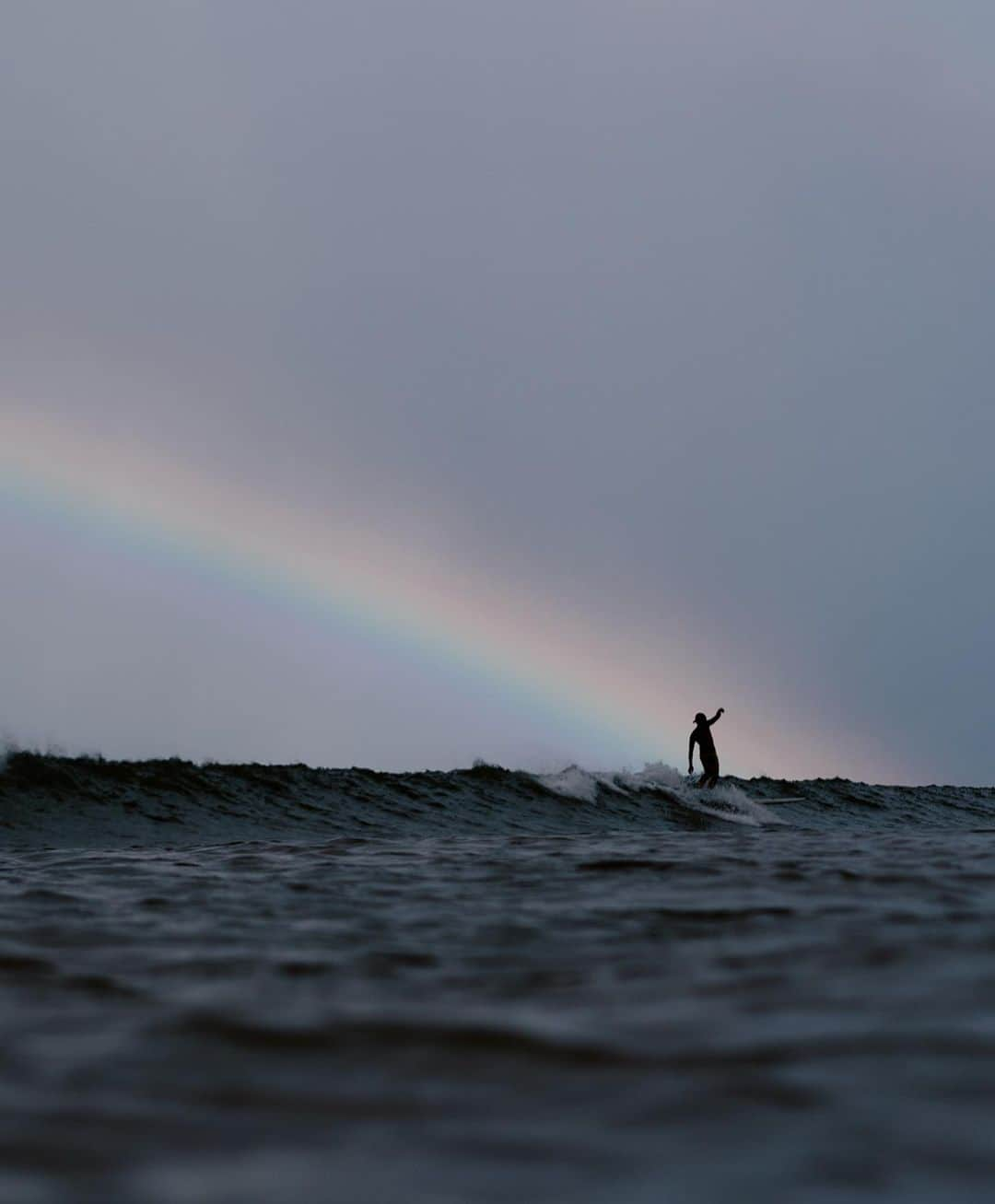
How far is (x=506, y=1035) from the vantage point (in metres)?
2.75

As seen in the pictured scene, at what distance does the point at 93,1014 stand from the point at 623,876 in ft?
12.1

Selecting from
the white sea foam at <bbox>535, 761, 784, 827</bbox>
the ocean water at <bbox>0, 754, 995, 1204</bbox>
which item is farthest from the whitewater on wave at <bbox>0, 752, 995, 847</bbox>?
the ocean water at <bbox>0, 754, 995, 1204</bbox>

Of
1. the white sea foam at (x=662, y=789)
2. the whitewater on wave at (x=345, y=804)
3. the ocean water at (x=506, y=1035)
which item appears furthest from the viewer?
the white sea foam at (x=662, y=789)

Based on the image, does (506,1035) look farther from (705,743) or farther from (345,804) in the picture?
(705,743)

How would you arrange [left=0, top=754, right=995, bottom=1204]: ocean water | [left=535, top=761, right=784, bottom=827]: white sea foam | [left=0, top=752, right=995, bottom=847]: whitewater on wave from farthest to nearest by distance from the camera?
1. [left=535, top=761, right=784, bottom=827]: white sea foam
2. [left=0, top=752, right=995, bottom=847]: whitewater on wave
3. [left=0, top=754, right=995, bottom=1204]: ocean water

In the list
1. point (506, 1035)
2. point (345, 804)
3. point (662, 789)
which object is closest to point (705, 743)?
point (662, 789)

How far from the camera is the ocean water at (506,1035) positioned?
1.89m

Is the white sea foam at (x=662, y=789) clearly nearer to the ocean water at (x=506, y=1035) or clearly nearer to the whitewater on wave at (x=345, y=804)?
the whitewater on wave at (x=345, y=804)

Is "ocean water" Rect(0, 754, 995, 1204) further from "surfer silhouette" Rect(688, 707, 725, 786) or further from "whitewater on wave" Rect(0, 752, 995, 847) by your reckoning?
"surfer silhouette" Rect(688, 707, 725, 786)

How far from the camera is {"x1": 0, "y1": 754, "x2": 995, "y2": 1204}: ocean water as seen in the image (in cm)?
189

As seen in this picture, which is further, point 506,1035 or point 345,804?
point 345,804

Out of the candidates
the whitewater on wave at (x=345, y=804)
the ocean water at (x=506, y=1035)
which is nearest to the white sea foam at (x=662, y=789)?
the whitewater on wave at (x=345, y=804)

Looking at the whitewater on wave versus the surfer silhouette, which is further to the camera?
the surfer silhouette

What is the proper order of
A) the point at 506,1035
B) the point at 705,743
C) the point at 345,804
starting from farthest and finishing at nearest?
the point at 705,743 < the point at 345,804 < the point at 506,1035
